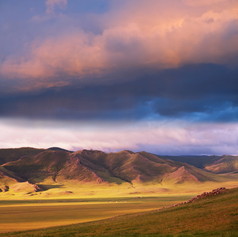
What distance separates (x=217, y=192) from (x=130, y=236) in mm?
41133

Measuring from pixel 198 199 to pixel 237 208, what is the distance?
27043 millimetres

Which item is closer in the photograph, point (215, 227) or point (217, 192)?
point (215, 227)

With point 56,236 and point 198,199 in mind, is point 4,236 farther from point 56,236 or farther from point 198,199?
point 198,199

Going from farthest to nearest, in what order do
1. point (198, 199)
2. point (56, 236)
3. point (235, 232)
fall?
1. point (198, 199)
2. point (56, 236)
3. point (235, 232)

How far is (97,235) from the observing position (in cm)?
4853

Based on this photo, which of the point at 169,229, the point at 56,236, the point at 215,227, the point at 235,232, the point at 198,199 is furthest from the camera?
the point at 198,199

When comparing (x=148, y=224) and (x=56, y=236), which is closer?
(x=56, y=236)

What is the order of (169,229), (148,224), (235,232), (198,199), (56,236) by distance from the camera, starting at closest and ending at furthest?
(235,232) → (169,229) → (56,236) → (148,224) → (198,199)

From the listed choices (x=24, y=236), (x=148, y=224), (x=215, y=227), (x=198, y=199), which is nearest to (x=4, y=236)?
(x=24, y=236)

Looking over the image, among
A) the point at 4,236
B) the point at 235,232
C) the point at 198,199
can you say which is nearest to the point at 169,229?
the point at 235,232

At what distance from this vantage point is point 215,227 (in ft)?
146

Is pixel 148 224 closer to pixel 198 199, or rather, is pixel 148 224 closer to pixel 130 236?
pixel 130 236

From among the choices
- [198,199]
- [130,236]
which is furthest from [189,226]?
[198,199]

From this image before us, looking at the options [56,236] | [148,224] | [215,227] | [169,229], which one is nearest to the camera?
[215,227]
